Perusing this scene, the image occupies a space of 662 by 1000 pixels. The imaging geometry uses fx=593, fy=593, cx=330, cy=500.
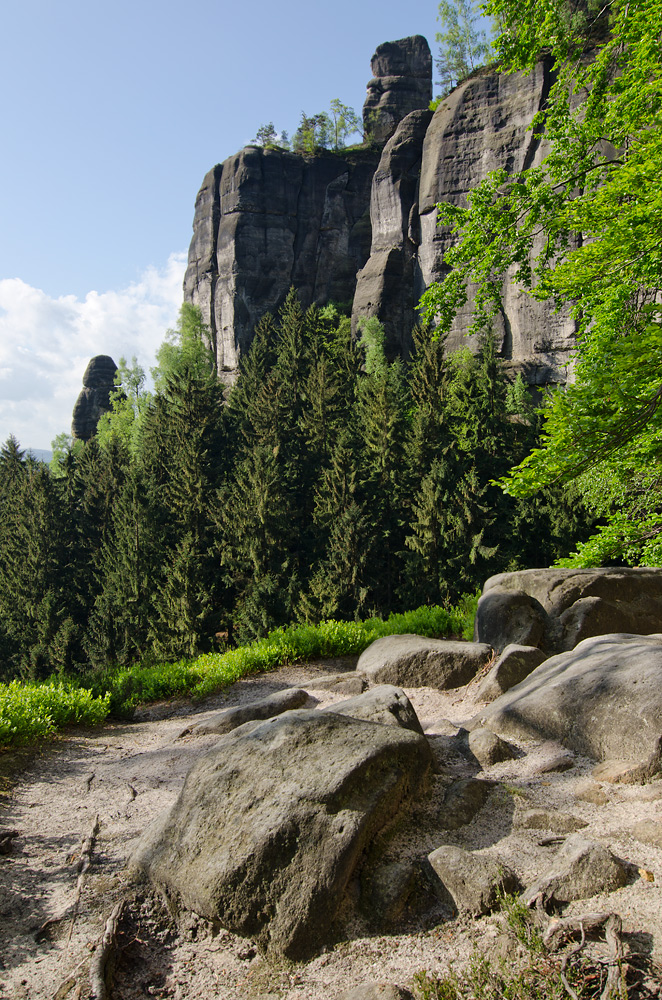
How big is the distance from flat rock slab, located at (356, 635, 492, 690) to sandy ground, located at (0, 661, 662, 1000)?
259 cm

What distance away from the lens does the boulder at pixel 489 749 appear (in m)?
4.68

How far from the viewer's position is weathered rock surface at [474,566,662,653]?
320 inches

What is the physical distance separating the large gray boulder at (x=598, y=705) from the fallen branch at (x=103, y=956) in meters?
3.25

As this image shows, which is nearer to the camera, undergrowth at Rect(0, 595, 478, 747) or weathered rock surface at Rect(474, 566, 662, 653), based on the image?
undergrowth at Rect(0, 595, 478, 747)

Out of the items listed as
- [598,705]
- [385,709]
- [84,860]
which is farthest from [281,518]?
[84,860]

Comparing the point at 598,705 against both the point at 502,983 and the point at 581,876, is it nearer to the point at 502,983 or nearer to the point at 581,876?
the point at 581,876

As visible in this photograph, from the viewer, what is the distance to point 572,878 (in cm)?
281

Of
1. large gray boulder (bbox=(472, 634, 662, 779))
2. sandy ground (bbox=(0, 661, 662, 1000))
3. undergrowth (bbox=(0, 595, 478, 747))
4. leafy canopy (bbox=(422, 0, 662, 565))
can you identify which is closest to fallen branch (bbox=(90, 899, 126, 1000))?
sandy ground (bbox=(0, 661, 662, 1000))

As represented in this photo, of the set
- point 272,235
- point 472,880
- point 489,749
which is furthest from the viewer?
point 272,235

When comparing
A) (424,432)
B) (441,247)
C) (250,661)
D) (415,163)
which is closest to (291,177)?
(415,163)

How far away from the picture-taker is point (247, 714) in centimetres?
711

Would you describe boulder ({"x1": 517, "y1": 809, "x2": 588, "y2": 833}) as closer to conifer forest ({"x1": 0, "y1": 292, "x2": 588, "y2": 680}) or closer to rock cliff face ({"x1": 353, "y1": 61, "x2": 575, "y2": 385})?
conifer forest ({"x1": 0, "y1": 292, "x2": 588, "y2": 680})

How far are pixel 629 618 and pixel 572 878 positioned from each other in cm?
625

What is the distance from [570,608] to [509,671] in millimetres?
2178
